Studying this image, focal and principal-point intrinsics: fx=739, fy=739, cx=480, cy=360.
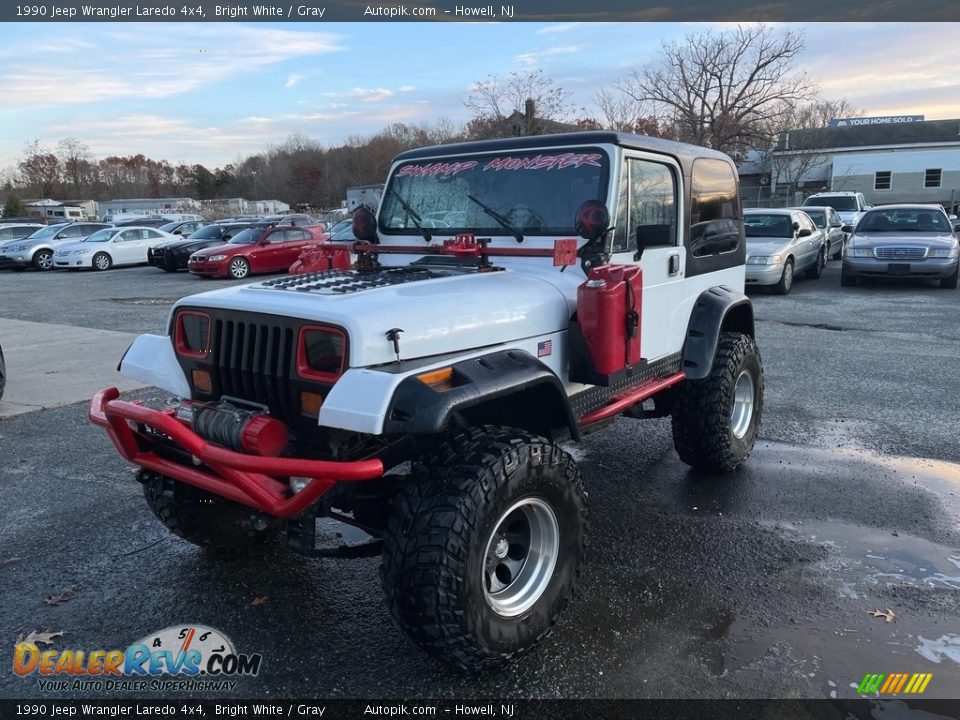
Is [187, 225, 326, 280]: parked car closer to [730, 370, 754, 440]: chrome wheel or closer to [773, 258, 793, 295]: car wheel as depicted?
[773, 258, 793, 295]: car wheel

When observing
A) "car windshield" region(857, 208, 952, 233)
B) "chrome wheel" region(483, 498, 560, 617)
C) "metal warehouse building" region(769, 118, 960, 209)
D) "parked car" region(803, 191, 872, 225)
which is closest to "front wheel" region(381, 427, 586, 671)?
"chrome wheel" region(483, 498, 560, 617)

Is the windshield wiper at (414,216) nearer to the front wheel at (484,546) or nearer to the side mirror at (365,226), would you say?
the side mirror at (365,226)

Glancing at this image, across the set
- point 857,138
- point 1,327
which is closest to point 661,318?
point 1,327

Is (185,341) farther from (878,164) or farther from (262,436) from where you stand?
(878,164)

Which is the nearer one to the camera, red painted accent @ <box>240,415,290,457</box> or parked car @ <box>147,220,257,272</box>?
red painted accent @ <box>240,415,290,457</box>

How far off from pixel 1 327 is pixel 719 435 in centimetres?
1187

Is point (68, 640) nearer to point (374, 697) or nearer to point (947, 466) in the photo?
point (374, 697)

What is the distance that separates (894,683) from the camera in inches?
114

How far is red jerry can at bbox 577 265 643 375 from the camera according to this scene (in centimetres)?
347

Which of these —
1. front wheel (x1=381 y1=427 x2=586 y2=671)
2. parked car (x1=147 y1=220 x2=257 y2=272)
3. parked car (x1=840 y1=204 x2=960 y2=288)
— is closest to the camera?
front wheel (x1=381 y1=427 x2=586 y2=671)

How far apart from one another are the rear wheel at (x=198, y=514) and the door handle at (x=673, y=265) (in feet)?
8.50

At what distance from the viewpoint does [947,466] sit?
17.0ft

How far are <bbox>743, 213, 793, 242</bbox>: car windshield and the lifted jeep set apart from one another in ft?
36.2

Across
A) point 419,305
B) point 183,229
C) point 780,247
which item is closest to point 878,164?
point 780,247
